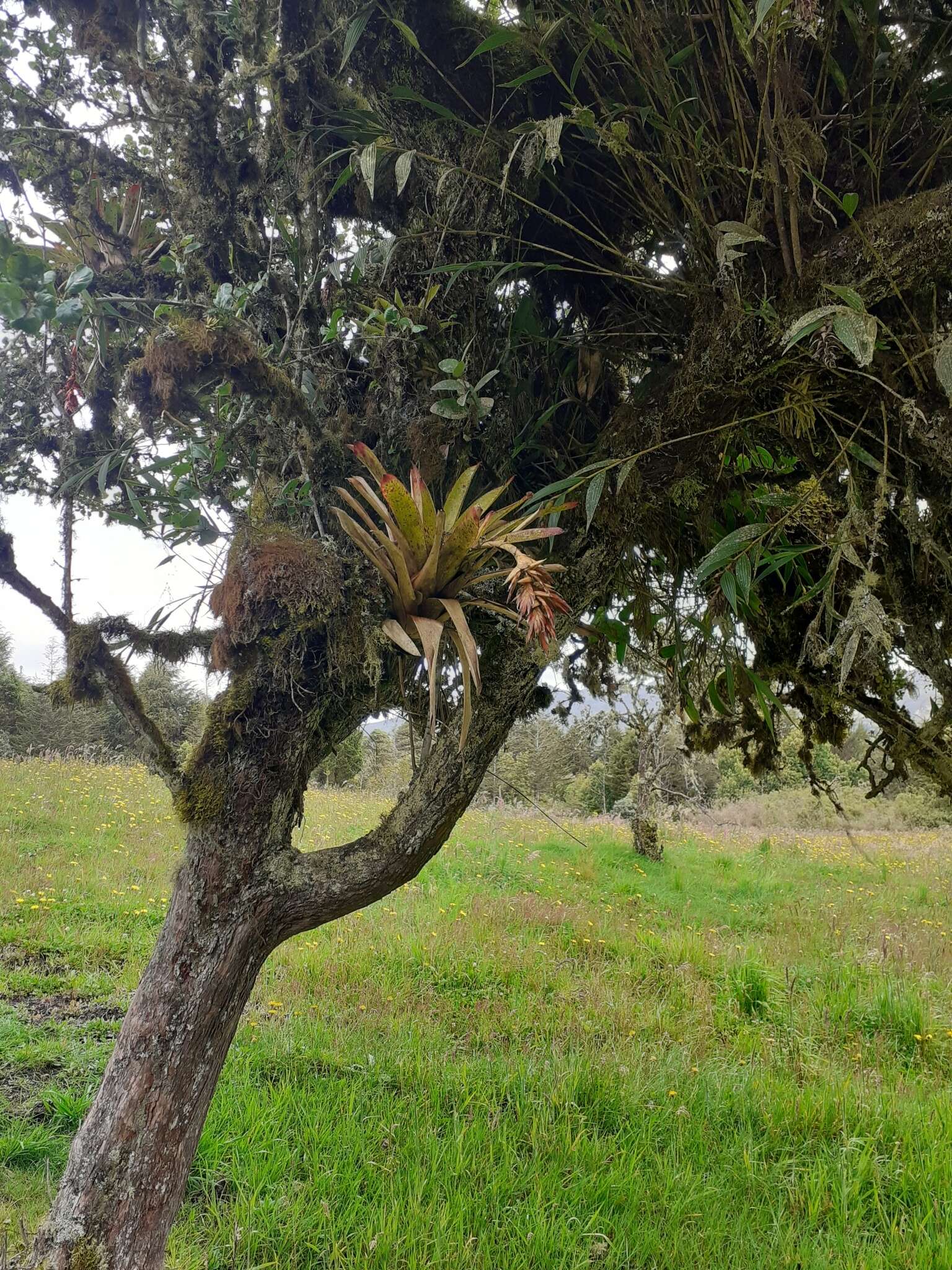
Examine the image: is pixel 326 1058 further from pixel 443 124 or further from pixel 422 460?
pixel 443 124

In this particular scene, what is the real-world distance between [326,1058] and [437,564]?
2.75m

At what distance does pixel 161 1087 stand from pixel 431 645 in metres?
1.11

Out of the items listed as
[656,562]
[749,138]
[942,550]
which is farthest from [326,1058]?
[749,138]

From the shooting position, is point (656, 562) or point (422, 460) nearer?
point (422, 460)

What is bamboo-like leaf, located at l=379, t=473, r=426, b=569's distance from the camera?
48.4 inches

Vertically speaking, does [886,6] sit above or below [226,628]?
above

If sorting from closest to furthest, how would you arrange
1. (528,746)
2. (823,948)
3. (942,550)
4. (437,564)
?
(437,564) → (942,550) → (823,948) → (528,746)

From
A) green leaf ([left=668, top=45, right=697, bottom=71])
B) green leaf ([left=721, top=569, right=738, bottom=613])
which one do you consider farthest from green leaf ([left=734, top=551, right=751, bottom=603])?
green leaf ([left=668, top=45, right=697, bottom=71])

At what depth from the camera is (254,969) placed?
62.4 inches

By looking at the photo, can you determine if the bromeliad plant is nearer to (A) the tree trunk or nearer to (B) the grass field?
(A) the tree trunk

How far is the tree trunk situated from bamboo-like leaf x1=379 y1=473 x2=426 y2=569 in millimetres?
802

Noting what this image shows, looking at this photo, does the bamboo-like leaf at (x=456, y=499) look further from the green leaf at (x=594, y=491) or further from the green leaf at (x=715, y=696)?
the green leaf at (x=715, y=696)

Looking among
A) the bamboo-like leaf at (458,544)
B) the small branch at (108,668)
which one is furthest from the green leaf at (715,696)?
the small branch at (108,668)

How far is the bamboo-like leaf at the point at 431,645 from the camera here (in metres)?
1.16
